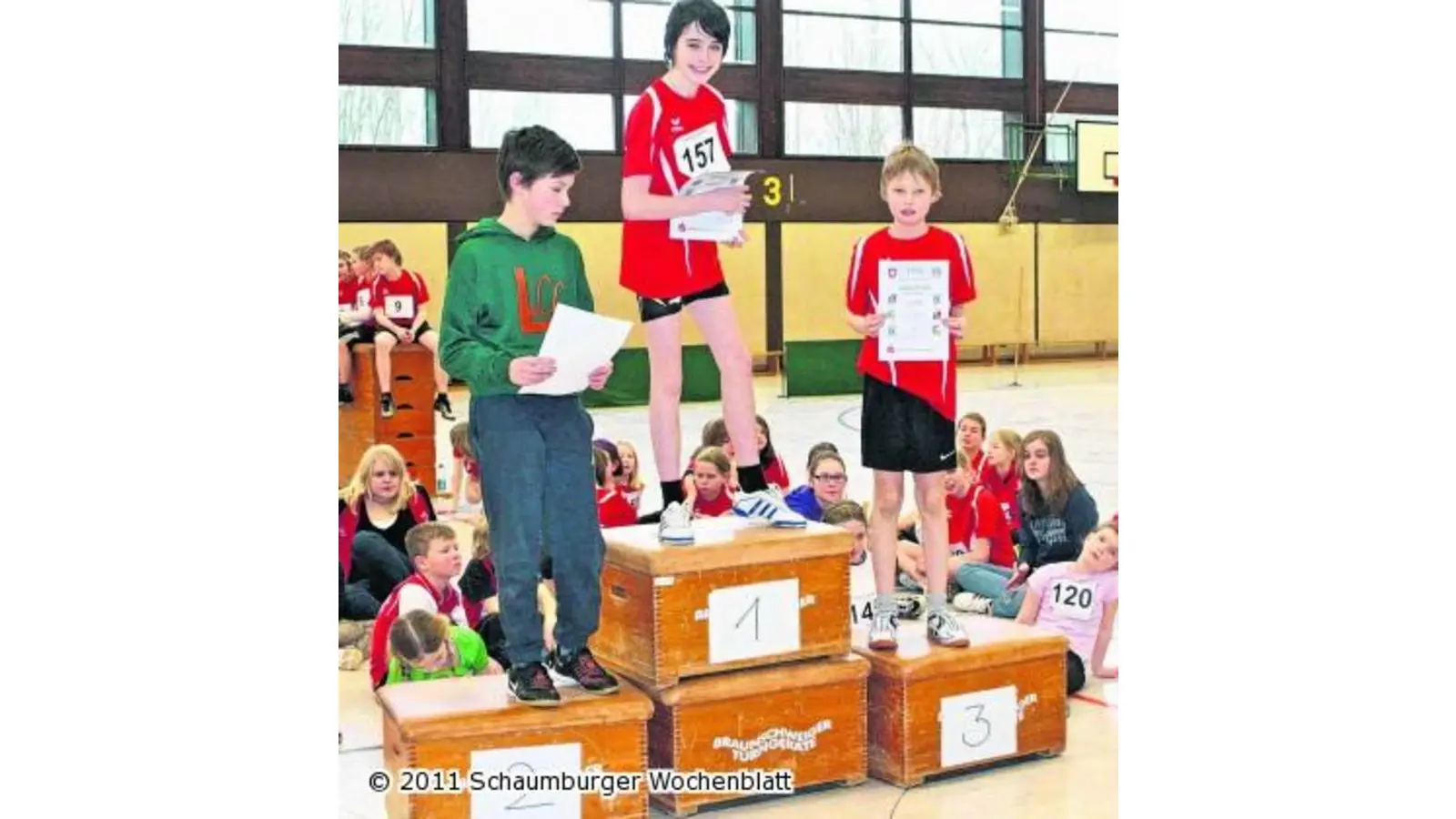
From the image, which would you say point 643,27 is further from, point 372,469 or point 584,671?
point 584,671

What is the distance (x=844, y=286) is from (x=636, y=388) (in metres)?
0.76

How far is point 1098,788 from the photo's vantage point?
477 centimetres

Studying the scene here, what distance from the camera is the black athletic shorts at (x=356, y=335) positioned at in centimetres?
433

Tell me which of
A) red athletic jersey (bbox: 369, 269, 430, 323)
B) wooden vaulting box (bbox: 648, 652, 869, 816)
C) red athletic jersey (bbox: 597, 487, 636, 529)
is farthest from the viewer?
red athletic jersey (bbox: 597, 487, 636, 529)

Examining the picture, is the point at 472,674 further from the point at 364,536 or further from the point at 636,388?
the point at 636,388

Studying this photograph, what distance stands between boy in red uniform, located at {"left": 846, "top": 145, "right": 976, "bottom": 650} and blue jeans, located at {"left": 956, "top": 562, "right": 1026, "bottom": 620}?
0.62 metres

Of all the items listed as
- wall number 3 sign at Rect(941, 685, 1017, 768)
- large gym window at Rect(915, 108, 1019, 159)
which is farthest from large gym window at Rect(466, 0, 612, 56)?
wall number 3 sign at Rect(941, 685, 1017, 768)

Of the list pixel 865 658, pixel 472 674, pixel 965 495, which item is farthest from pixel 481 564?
pixel 965 495

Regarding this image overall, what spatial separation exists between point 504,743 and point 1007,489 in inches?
79.6

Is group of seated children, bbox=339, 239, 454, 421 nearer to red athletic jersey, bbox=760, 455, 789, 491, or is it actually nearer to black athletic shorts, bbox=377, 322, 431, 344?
black athletic shorts, bbox=377, 322, 431, 344

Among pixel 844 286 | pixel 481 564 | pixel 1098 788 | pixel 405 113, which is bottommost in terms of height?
pixel 1098 788

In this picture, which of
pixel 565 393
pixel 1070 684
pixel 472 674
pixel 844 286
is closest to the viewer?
pixel 565 393

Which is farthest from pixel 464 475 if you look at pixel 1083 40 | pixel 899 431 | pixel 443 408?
pixel 1083 40

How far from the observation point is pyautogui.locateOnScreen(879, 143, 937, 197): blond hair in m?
4.82
